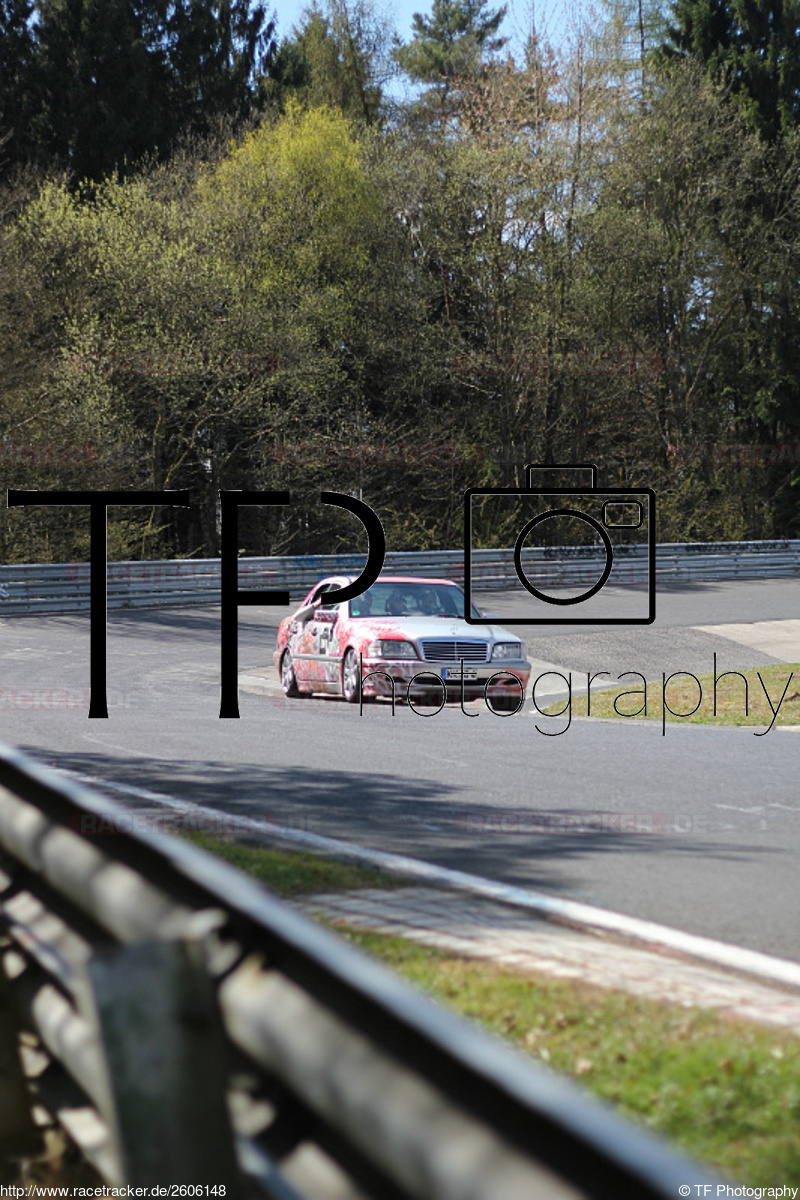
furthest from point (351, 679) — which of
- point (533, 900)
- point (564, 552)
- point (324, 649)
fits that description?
point (564, 552)

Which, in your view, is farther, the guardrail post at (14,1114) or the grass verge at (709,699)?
the grass verge at (709,699)

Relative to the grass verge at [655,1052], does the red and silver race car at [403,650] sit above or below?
above

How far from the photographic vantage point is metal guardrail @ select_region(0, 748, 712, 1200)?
1.50 m

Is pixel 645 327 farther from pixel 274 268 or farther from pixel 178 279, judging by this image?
pixel 178 279

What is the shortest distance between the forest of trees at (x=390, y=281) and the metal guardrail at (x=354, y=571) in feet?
12.7

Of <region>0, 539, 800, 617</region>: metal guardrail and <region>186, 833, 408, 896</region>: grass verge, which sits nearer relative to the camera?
<region>186, 833, 408, 896</region>: grass verge

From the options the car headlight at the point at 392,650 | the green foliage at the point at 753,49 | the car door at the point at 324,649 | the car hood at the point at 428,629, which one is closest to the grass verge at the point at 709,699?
the car hood at the point at 428,629

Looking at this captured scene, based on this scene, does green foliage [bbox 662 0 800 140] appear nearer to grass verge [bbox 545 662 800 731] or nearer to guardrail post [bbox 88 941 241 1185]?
grass verge [bbox 545 662 800 731]

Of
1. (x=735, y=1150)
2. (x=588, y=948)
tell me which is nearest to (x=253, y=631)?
(x=588, y=948)

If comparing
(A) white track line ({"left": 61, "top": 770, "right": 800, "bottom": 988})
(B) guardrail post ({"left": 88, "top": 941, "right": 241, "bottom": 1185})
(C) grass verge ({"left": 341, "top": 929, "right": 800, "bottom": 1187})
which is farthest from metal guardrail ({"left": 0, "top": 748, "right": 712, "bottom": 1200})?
(A) white track line ({"left": 61, "top": 770, "right": 800, "bottom": 988})

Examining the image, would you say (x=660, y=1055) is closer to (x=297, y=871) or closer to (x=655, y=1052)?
(x=655, y=1052)

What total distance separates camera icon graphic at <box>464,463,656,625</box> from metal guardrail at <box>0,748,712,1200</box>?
14.6 m

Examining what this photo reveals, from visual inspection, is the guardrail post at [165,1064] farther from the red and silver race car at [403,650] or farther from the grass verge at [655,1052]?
the red and silver race car at [403,650]

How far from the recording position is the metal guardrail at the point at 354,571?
89.4 ft
